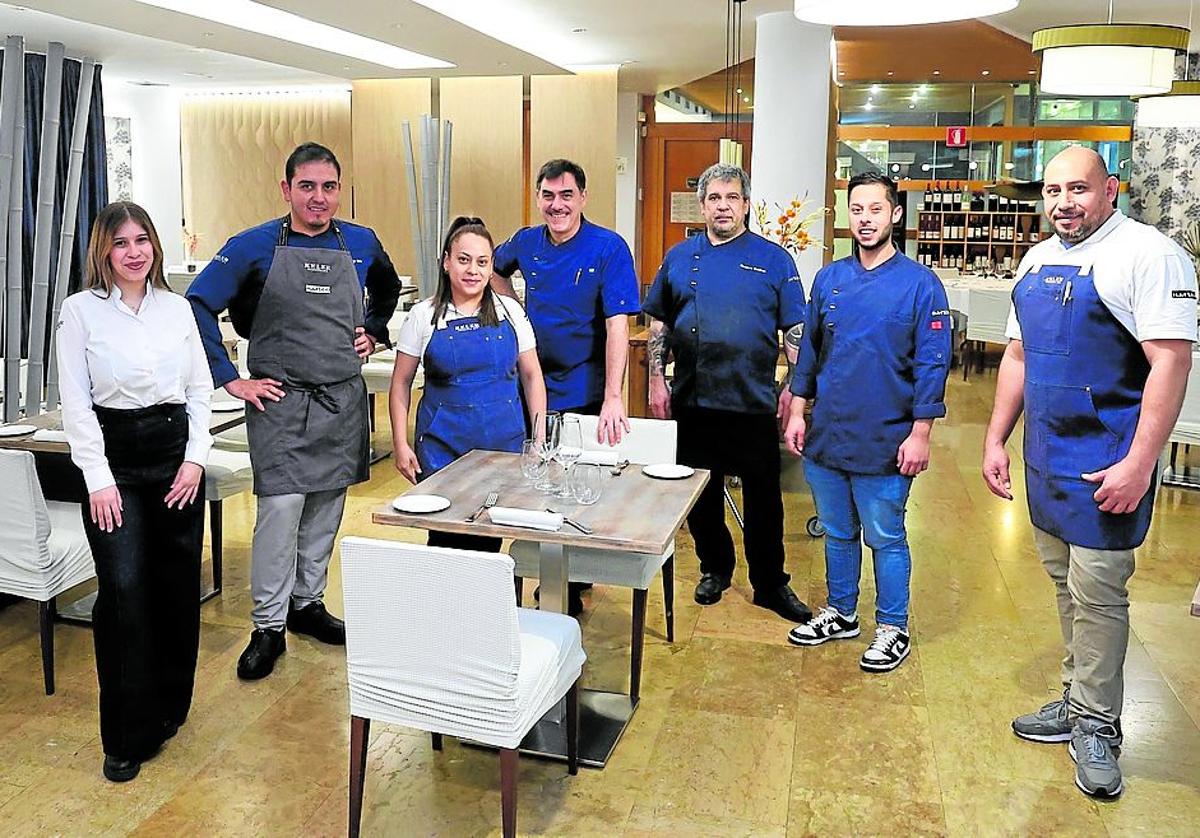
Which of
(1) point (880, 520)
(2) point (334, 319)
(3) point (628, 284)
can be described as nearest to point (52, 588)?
(2) point (334, 319)

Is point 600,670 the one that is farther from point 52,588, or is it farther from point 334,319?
point 52,588

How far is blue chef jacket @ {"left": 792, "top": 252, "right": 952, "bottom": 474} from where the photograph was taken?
12.2ft

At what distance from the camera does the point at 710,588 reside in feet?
15.0

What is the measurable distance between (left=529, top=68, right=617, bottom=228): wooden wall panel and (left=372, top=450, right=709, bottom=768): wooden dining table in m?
7.30

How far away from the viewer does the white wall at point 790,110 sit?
296 inches

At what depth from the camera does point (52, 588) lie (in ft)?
12.0

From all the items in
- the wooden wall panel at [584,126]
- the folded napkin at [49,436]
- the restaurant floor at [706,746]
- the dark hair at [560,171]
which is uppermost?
the wooden wall panel at [584,126]

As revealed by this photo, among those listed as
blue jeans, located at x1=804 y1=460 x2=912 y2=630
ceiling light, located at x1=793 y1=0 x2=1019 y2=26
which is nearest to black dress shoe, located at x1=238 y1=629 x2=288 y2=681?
blue jeans, located at x1=804 y1=460 x2=912 y2=630

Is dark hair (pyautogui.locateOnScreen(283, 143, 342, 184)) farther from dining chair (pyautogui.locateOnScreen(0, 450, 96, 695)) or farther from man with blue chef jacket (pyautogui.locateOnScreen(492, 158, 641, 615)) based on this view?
dining chair (pyautogui.locateOnScreen(0, 450, 96, 695))

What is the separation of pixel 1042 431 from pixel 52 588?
3066 mm

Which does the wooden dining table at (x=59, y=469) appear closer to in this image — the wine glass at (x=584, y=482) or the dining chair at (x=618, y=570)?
the dining chair at (x=618, y=570)

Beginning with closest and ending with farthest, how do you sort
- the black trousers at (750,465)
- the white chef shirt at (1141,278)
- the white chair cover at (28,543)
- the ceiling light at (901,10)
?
the ceiling light at (901,10)
the white chef shirt at (1141,278)
the white chair cover at (28,543)
the black trousers at (750,465)

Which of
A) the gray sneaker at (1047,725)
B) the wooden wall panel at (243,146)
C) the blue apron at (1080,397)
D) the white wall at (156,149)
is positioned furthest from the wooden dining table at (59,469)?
the white wall at (156,149)

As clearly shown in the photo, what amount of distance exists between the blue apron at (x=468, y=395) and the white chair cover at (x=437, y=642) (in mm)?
1142
